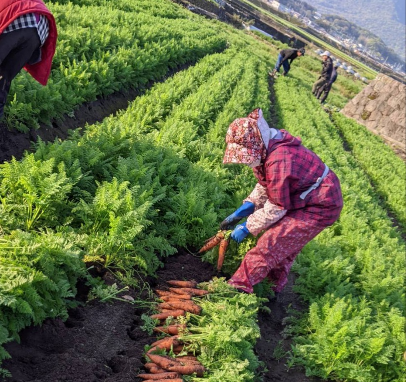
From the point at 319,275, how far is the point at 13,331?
4.16 meters

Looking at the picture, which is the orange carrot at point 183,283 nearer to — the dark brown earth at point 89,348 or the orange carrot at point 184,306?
the dark brown earth at point 89,348

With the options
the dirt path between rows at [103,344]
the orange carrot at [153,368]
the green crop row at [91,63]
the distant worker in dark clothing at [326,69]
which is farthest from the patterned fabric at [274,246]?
the distant worker in dark clothing at [326,69]

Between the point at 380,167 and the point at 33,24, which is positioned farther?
the point at 380,167

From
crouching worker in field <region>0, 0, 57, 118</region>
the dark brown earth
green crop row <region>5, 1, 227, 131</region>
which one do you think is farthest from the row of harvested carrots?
green crop row <region>5, 1, 227, 131</region>

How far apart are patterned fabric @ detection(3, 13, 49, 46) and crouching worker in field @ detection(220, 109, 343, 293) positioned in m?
2.08

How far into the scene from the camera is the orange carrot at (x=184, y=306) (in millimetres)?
3764

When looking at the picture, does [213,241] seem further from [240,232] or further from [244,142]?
[244,142]

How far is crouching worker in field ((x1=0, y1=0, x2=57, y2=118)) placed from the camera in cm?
368

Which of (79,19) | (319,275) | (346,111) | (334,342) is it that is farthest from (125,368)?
(346,111)

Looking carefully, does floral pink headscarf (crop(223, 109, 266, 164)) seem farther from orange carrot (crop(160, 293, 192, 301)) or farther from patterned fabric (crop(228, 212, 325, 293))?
orange carrot (crop(160, 293, 192, 301))

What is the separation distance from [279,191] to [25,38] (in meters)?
2.85

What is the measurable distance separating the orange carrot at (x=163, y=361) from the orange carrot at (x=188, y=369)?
0.03m

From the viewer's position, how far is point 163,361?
318cm

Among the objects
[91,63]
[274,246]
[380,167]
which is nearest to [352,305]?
[274,246]
